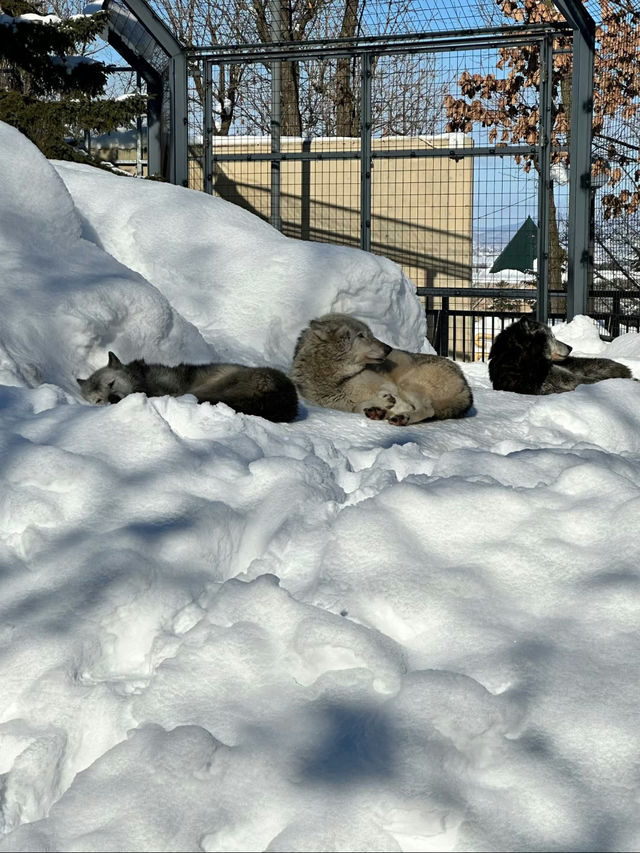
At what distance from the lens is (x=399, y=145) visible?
12.1 m

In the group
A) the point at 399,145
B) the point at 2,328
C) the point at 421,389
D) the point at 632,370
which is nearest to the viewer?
the point at 2,328

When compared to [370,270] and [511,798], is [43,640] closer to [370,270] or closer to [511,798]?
[511,798]

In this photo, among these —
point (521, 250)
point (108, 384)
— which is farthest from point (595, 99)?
point (108, 384)

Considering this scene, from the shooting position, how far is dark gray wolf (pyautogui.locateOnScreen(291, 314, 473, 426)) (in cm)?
586

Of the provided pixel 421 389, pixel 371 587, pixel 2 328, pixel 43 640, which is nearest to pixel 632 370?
pixel 421 389

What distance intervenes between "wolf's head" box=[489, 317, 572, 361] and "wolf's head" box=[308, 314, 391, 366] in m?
1.63

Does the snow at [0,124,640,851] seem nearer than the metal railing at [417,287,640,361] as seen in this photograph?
Yes

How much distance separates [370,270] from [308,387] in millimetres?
1757

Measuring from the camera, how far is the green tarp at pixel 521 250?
11062 mm

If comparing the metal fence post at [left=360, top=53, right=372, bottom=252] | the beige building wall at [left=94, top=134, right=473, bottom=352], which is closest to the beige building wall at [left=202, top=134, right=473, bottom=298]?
the beige building wall at [left=94, top=134, right=473, bottom=352]

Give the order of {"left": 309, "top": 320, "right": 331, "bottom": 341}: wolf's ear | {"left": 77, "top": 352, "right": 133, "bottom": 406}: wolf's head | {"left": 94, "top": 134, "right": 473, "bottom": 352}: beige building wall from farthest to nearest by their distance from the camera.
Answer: {"left": 94, "top": 134, "right": 473, "bottom": 352}: beige building wall < {"left": 309, "top": 320, "right": 331, "bottom": 341}: wolf's ear < {"left": 77, "top": 352, "right": 133, "bottom": 406}: wolf's head

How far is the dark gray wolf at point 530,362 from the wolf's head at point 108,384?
3.25 meters

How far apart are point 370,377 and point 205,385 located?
116 cm

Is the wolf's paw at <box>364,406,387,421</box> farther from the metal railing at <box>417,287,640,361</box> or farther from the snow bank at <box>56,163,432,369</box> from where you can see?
the metal railing at <box>417,287,640,361</box>
